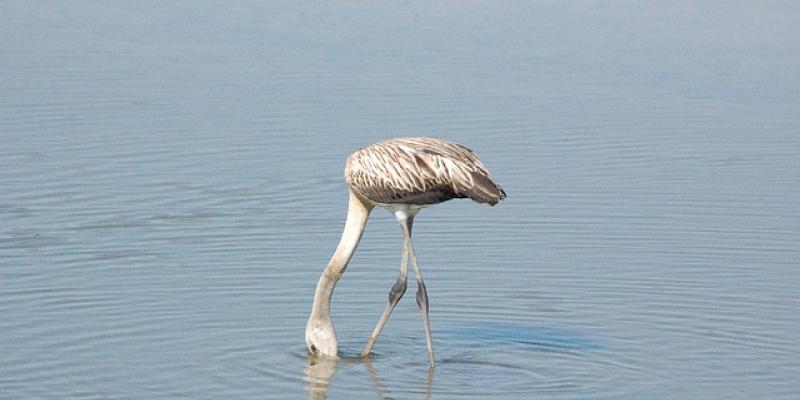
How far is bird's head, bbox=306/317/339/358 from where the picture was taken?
1055 cm

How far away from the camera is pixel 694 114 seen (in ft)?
55.1

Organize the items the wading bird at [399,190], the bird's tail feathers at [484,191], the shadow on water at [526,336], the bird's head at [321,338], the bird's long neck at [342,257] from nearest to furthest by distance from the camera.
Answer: the bird's tail feathers at [484,191] → the wading bird at [399,190] → the bird's head at [321,338] → the bird's long neck at [342,257] → the shadow on water at [526,336]

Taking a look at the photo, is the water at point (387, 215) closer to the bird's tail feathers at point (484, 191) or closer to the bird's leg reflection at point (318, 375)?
the bird's leg reflection at point (318, 375)

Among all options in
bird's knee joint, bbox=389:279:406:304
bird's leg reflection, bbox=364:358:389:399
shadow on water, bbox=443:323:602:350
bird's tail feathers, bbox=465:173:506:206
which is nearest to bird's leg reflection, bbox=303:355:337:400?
bird's leg reflection, bbox=364:358:389:399

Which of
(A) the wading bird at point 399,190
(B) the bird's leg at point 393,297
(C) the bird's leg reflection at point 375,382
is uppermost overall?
(A) the wading bird at point 399,190

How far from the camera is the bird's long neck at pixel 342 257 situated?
35.0 feet

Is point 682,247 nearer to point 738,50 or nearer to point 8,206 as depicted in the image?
point 8,206

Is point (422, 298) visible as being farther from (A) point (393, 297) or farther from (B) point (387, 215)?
(B) point (387, 215)

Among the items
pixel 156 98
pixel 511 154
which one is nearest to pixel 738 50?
pixel 511 154

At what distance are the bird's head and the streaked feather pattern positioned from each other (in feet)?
2.77

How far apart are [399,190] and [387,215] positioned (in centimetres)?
363

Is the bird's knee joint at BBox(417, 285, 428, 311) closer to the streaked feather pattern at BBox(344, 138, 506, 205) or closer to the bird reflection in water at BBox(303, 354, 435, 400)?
the bird reflection in water at BBox(303, 354, 435, 400)

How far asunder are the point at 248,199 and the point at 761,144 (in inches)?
196

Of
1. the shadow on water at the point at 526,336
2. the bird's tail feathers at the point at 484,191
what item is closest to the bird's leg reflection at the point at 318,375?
the shadow on water at the point at 526,336
